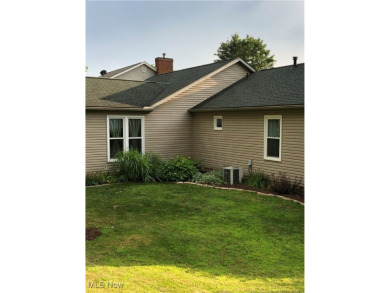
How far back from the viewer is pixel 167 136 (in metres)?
13.2

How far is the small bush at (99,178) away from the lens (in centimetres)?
1104

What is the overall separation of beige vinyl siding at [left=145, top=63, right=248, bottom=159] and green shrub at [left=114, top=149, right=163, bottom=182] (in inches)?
48.5

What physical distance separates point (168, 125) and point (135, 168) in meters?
2.60

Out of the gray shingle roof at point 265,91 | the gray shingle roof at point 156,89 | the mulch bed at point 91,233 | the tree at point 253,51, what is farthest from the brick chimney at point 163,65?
the tree at point 253,51

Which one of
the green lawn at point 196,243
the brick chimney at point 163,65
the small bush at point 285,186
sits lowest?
the green lawn at point 196,243

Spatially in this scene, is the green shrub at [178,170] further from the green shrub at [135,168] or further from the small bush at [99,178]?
the small bush at [99,178]

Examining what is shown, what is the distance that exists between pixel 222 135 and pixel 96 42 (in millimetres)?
23556

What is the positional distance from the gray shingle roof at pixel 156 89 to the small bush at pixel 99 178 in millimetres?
2762

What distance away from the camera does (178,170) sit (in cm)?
1180

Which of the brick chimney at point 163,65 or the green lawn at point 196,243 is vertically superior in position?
the brick chimney at point 163,65

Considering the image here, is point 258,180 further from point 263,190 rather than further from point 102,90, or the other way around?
point 102,90

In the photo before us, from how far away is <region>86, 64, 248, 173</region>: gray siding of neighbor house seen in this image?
38.3ft
